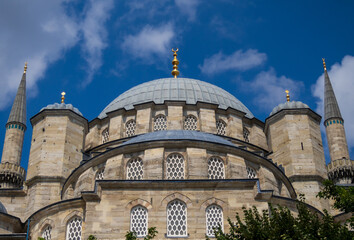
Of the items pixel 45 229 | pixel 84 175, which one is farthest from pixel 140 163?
pixel 45 229

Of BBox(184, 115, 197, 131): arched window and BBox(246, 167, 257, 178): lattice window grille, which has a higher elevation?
BBox(184, 115, 197, 131): arched window

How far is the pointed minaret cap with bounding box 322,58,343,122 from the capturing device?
3375cm

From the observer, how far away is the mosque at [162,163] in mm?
20688

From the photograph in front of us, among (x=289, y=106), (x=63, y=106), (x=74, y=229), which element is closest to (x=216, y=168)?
(x=74, y=229)

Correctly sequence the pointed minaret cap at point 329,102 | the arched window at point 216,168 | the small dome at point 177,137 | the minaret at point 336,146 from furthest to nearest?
1. the pointed minaret cap at point 329,102
2. the minaret at point 336,146
3. the small dome at point 177,137
4. the arched window at point 216,168

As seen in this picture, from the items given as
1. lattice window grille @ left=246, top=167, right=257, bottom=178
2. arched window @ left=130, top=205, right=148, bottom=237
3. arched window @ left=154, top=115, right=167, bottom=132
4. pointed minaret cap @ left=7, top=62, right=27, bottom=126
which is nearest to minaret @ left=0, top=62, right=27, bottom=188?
pointed minaret cap @ left=7, top=62, right=27, bottom=126

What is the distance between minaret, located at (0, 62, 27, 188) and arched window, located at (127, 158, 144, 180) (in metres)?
9.50

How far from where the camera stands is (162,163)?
75.7 ft

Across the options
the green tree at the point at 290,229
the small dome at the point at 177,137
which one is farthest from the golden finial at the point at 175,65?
the green tree at the point at 290,229

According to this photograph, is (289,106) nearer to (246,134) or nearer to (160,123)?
(246,134)

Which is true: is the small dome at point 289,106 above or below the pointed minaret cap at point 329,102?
below

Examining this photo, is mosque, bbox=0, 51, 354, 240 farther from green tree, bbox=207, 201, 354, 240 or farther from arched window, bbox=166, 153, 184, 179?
green tree, bbox=207, 201, 354, 240

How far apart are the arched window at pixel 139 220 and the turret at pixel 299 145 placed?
9962mm

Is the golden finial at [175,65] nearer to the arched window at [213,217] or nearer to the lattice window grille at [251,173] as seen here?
the lattice window grille at [251,173]
